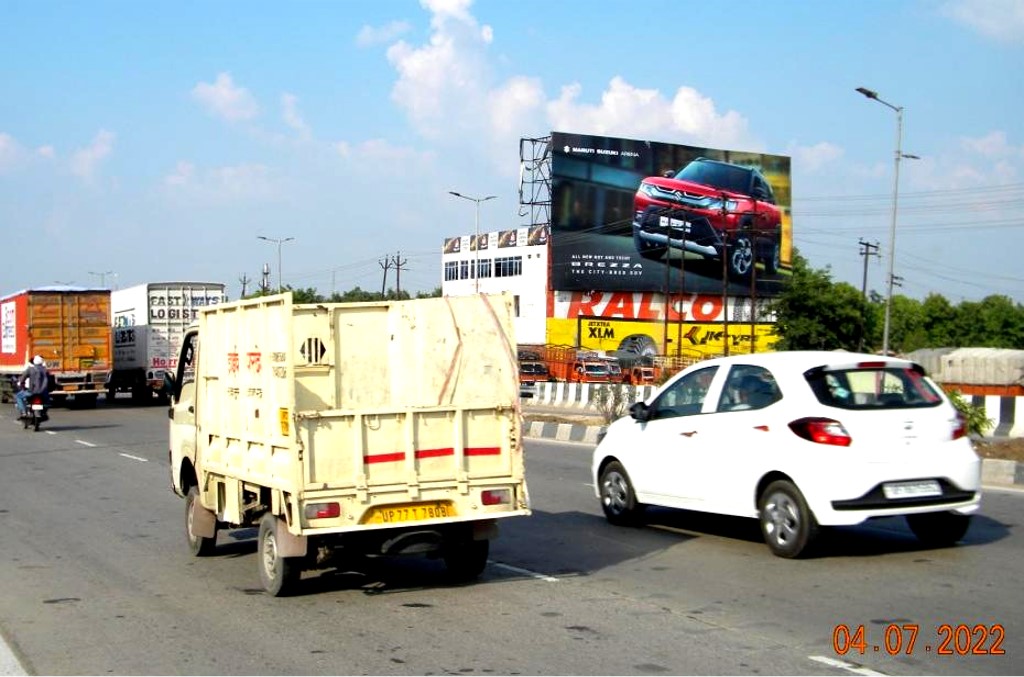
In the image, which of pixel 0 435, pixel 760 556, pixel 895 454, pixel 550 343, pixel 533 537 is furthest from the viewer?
pixel 550 343

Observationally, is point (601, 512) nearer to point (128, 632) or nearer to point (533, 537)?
point (533, 537)

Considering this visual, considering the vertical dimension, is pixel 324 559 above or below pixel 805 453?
below

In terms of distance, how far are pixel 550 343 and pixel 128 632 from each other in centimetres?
6531

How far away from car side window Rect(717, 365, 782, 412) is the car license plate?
1151mm

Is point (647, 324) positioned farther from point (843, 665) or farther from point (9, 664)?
point (9, 664)

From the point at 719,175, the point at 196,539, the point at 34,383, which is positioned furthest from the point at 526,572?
the point at 719,175

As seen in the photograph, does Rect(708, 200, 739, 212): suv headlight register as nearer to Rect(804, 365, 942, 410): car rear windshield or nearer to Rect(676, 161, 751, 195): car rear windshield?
Rect(676, 161, 751, 195): car rear windshield

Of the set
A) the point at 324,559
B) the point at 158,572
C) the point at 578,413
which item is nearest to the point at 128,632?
the point at 324,559

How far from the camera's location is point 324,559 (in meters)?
8.36

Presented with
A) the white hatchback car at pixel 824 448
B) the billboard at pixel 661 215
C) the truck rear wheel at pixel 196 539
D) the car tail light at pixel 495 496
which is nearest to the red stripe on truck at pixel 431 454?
the car tail light at pixel 495 496

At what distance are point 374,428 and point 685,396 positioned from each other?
3814mm

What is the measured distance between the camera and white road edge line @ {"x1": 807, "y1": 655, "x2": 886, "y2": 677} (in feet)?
20.4
